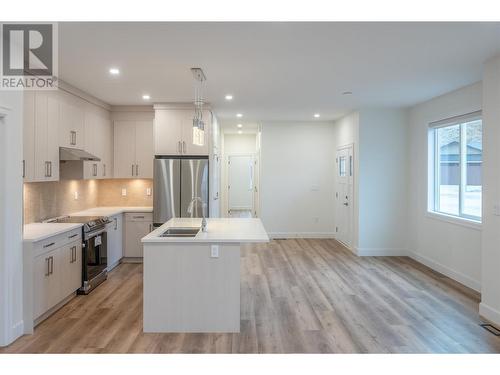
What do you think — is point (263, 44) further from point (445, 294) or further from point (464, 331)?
point (445, 294)

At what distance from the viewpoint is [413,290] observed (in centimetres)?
461

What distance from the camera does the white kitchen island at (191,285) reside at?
3.38 meters

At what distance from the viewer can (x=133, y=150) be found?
6.23 meters

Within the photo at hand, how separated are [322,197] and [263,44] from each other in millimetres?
5364

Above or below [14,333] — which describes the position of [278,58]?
above

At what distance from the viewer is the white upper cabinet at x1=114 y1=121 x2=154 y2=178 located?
6211 mm

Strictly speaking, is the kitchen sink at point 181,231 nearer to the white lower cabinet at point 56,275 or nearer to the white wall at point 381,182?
the white lower cabinet at point 56,275

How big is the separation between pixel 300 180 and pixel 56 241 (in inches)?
214

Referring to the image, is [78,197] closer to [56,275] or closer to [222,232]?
[56,275]

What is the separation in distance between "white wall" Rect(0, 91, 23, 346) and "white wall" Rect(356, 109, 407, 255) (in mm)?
5157

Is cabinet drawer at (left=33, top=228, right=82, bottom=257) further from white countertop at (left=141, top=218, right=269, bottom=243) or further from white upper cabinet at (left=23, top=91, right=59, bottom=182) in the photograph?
white countertop at (left=141, top=218, right=269, bottom=243)

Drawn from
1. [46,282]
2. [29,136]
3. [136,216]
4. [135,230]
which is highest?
[29,136]
